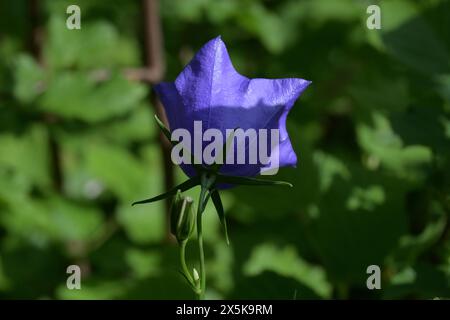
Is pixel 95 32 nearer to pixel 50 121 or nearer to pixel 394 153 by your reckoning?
pixel 50 121

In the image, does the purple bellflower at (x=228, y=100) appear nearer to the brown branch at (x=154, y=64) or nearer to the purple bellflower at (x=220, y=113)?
the purple bellflower at (x=220, y=113)

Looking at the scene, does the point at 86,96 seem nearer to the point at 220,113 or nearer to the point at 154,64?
the point at 154,64

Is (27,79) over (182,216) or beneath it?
over

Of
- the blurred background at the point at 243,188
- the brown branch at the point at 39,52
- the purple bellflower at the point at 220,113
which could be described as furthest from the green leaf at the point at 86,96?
the purple bellflower at the point at 220,113

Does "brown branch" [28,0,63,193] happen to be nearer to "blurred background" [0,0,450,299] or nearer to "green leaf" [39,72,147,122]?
"blurred background" [0,0,450,299]

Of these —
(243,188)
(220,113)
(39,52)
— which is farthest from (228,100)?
(39,52)
